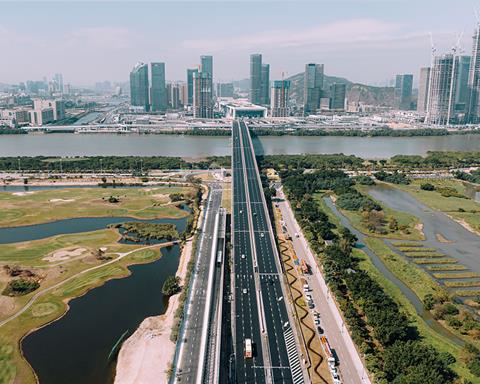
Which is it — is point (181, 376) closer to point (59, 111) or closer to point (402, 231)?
point (402, 231)

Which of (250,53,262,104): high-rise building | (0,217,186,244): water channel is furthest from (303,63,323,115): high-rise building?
(0,217,186,244): water channel

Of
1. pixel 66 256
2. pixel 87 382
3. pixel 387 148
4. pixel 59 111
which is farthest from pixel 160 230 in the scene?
pixel 59 111

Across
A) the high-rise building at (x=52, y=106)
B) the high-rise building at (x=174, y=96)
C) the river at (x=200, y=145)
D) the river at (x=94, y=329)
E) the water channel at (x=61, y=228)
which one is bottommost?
the river at (x=94, y=329)

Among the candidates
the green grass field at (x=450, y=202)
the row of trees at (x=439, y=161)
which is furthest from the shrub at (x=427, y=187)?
the row of trees at (x=439, y=161)

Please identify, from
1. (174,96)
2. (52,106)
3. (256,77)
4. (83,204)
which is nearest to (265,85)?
(256,77)

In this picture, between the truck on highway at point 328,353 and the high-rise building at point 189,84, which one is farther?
the high-rise building at point 189,84

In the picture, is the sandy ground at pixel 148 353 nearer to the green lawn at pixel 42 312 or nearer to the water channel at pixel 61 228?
the green lawn at pixel 42 312
